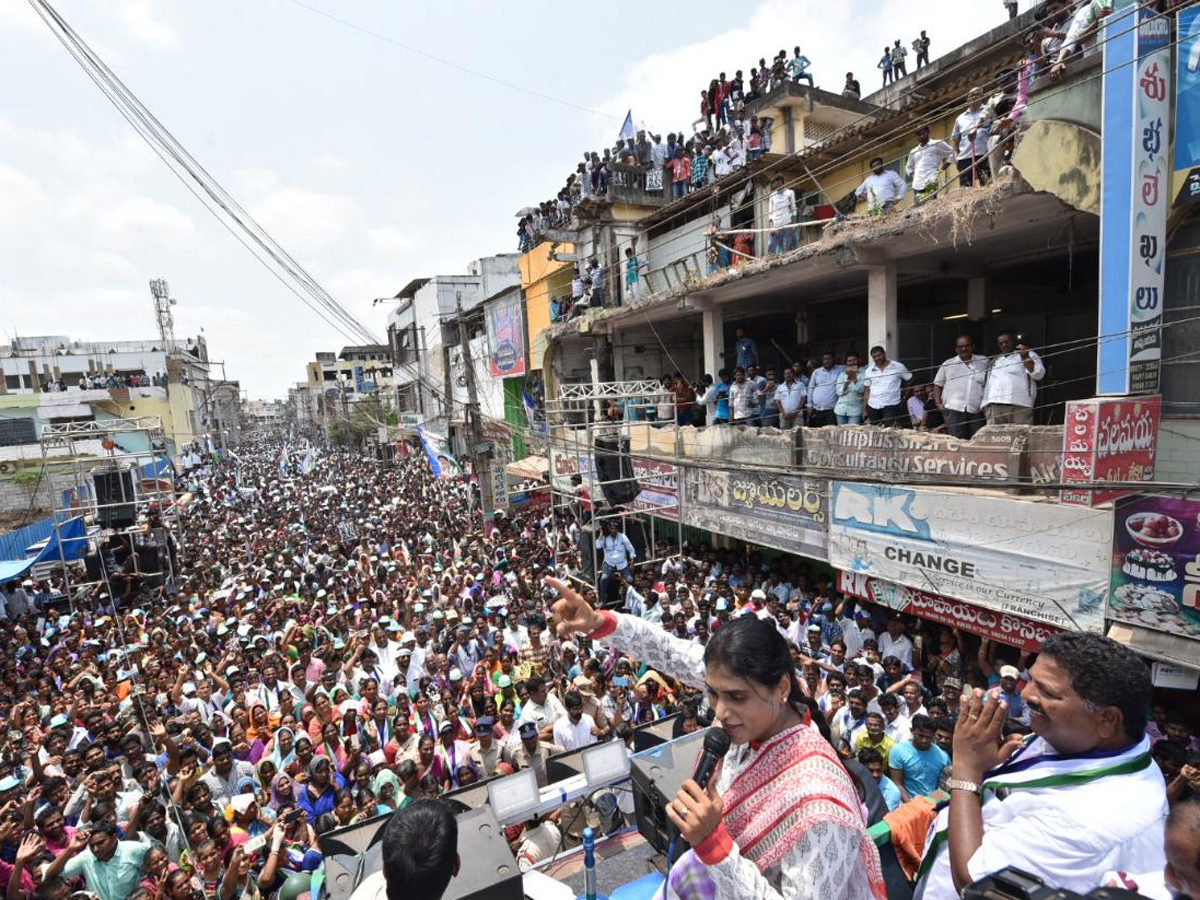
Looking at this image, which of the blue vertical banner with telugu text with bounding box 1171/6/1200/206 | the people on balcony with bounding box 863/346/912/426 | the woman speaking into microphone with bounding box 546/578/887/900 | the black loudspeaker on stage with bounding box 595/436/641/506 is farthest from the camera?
the black loudspeaker on stage with bounding box 595/436/641/506

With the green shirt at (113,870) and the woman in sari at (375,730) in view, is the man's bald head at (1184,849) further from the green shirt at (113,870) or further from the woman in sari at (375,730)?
the woman in sari at (375,730)

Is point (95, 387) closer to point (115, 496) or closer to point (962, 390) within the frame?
point (115, 496)

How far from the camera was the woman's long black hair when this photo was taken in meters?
1.62

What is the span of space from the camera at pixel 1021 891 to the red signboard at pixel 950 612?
18.3ft

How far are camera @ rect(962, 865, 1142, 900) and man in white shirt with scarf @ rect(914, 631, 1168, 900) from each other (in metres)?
0.24

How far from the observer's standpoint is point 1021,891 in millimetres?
1288

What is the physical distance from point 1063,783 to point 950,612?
6469mm

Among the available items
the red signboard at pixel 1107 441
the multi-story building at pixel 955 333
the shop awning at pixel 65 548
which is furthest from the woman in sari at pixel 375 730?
the shop awning at pixel 65 548

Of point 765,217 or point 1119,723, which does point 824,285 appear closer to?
point 765,217

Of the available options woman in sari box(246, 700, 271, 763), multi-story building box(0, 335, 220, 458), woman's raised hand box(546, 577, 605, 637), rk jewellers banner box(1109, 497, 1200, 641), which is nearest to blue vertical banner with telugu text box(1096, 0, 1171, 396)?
rk jewellers banner box(1109, 497, 1200, 641)

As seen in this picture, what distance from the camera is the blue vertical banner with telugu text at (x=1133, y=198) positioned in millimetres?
5703

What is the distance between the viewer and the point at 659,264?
53.4 feet

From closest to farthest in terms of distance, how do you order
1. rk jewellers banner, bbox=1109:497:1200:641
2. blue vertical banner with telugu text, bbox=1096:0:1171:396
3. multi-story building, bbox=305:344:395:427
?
rk jewellers banner, bbox=1109:497:1200:641 → blue vertical banner with telugu text, bbox=1096:0:1171:396 → multi-story building, bbox=305:344:395:427

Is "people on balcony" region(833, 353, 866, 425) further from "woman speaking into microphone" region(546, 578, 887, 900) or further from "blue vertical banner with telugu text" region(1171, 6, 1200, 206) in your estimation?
"woman speaking into microphone" region(546, 578, 887, 900)
